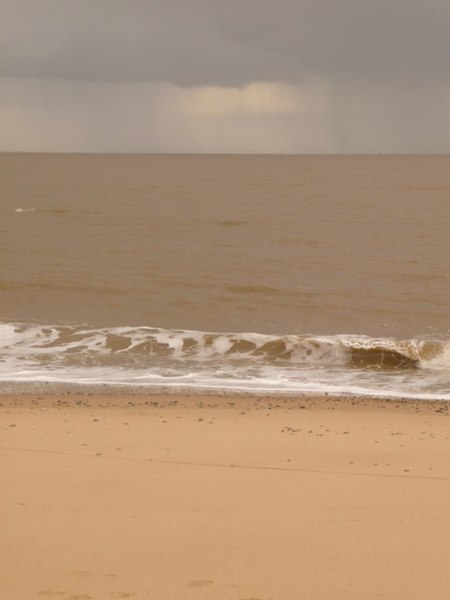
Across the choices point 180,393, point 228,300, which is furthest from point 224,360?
point 228,300

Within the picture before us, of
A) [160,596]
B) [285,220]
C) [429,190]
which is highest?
[429,190]

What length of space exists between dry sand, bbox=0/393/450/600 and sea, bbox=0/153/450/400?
3.98m

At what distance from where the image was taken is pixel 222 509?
676cm

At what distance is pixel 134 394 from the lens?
12820 millimetres

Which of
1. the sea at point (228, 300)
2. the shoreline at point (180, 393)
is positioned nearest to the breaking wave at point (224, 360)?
the sea at point (228, 300)

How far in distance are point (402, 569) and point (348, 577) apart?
1.21 ft

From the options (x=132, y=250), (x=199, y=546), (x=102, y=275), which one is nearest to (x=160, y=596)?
(x=199, y=546)

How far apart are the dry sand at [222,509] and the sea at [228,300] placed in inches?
157

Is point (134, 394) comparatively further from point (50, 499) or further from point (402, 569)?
point (402, 569)

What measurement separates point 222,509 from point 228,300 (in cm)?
1589

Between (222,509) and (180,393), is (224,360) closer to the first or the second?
(180,393)

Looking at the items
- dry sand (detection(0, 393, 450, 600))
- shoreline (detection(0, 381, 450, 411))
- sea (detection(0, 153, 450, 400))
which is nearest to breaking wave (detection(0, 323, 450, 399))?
sea (detection(0, 153, 450, 400))

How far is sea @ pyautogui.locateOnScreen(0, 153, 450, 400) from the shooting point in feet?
48.8

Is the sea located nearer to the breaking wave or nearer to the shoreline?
the breaking wave
